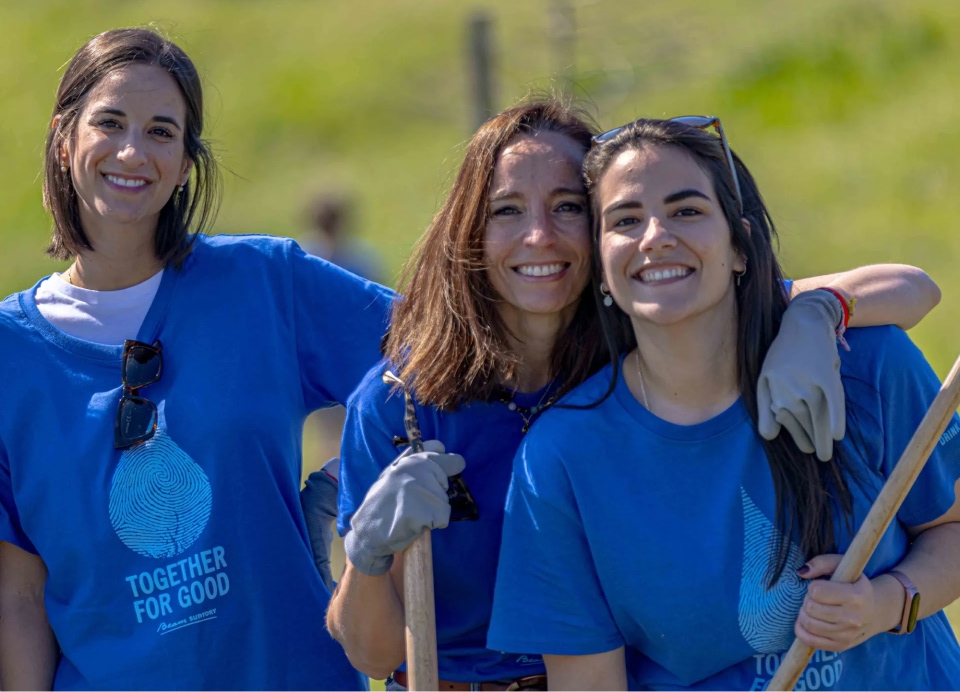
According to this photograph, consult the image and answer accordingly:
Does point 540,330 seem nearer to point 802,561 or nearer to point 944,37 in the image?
point 802,561

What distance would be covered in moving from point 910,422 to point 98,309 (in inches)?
80.8

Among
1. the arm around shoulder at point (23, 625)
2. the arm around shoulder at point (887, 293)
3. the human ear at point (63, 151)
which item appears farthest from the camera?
the human ear at point (63, 151)

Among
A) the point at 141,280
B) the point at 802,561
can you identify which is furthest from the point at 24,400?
the point at 802,561

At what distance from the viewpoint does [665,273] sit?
3.04 metres

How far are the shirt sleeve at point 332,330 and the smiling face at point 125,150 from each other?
425 millimetres

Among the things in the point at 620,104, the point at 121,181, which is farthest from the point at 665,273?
the point at 620,104

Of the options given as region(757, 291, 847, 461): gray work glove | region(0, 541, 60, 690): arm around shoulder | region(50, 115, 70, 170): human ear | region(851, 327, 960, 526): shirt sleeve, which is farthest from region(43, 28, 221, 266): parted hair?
region(851, 327, 960, 526): shirt sleeve

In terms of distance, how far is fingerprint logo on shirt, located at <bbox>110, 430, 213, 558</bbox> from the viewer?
11.3 feet

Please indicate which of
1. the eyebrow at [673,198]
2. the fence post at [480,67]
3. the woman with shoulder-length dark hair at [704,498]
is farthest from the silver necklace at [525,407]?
the fence post at [480,67]

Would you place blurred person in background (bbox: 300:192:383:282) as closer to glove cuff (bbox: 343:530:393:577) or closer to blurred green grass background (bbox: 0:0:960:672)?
blurred green grass background (bbox: 0:0:960:672)

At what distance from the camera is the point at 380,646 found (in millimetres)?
3295

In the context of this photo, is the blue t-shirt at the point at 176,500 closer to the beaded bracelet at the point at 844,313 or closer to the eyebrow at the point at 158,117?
the eyebrow at the point at 158,117

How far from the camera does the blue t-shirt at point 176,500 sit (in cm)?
344

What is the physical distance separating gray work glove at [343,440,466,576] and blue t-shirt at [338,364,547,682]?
0.40 ft
